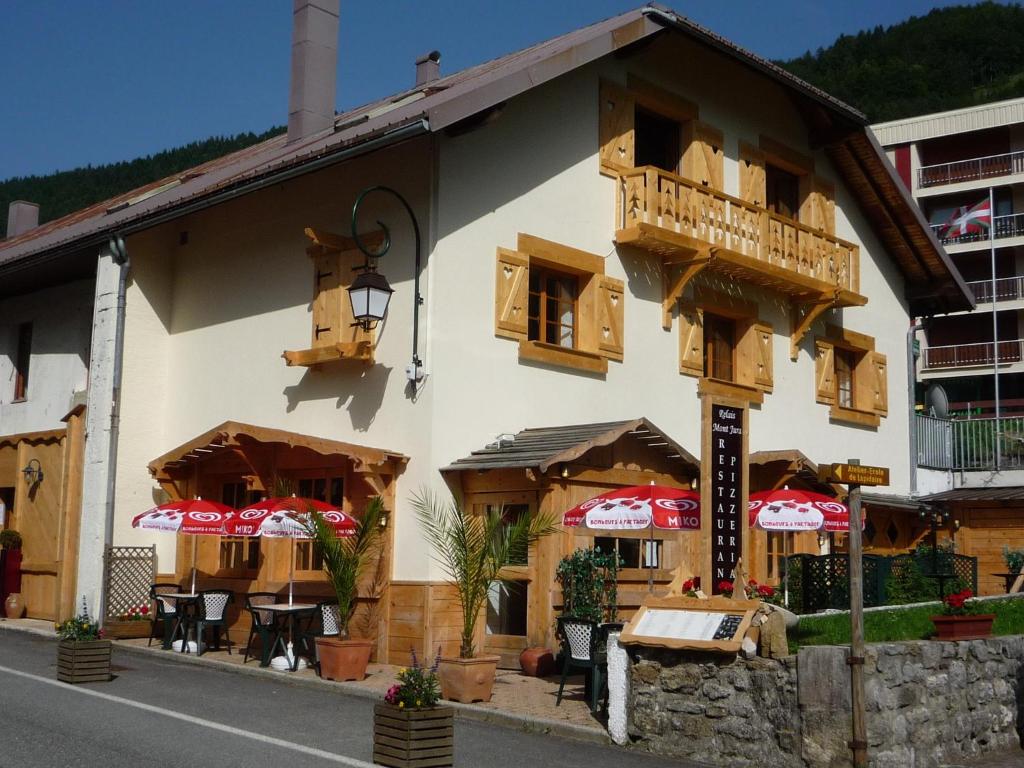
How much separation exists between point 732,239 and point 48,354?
10728mm

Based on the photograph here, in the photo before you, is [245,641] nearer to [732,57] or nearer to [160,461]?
[160,461]

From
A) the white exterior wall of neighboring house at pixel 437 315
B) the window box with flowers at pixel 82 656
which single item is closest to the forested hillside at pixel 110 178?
the white exterior wall of neighboring house at pixel 437 315

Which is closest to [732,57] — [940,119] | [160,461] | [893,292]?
[893,292]

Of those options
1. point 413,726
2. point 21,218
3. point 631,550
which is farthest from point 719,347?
point 21,218

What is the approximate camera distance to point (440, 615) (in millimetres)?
13594

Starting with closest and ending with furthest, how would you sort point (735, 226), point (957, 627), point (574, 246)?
point (957, 627) → point (574, 246) → point (735, 226)

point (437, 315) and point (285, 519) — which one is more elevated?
point (437, 315)

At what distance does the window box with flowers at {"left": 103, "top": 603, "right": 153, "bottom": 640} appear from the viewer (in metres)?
16.0

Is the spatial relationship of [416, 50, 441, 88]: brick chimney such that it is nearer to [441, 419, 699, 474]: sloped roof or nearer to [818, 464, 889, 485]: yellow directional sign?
[441, 419, 699, 474]: sloped roof

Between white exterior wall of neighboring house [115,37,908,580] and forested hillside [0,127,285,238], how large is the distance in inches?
1538

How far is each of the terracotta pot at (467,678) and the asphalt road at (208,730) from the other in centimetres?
69

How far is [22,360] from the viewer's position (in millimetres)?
20797

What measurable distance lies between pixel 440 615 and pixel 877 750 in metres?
5.64

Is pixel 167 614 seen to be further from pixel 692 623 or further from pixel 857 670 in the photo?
pixel 857 670
